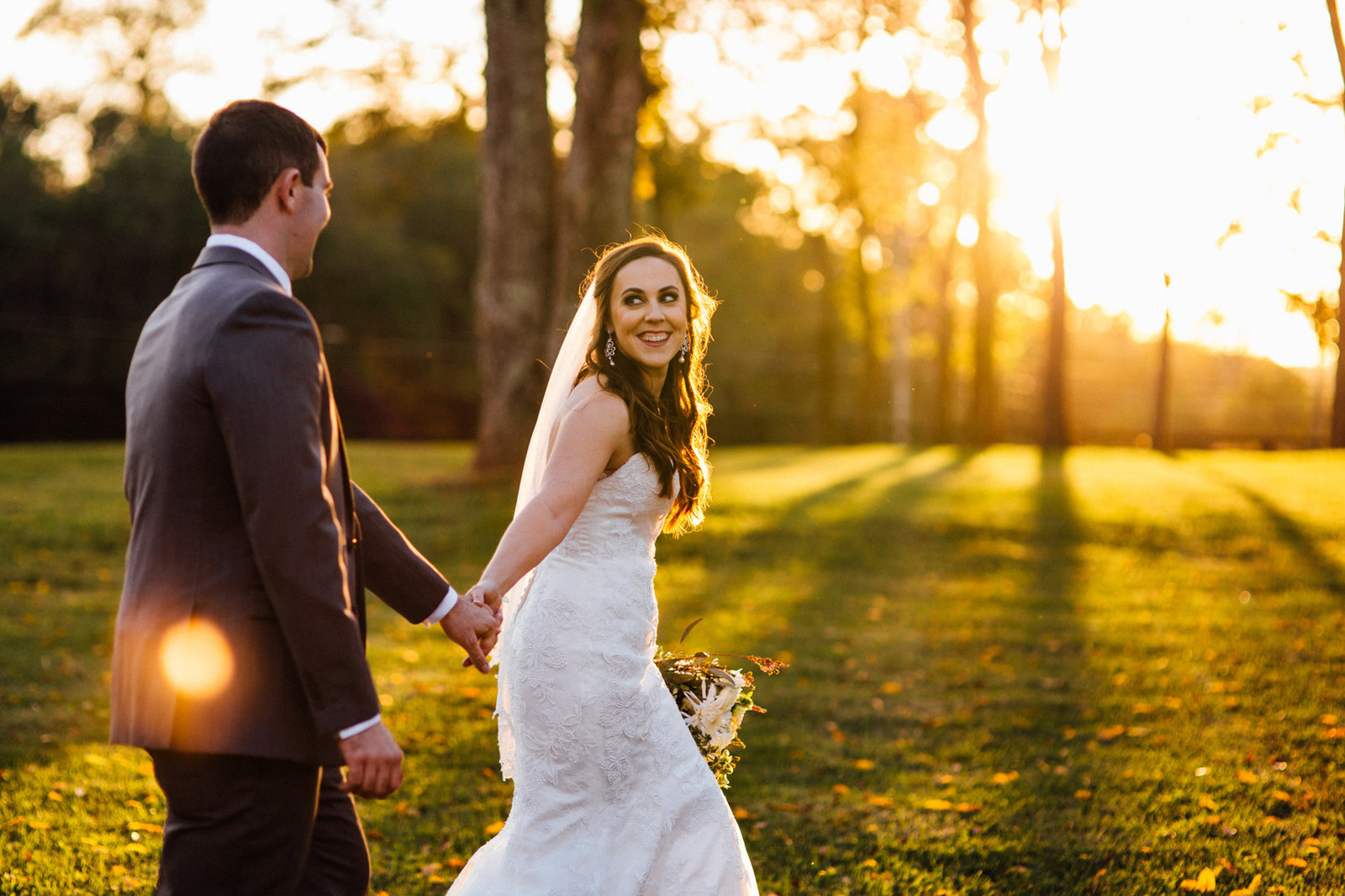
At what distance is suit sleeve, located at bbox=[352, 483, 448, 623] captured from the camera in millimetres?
3092

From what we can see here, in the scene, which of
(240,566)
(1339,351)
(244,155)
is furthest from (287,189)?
(1339,351)

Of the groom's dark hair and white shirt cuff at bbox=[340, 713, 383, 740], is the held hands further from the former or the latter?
the groom's dark hair

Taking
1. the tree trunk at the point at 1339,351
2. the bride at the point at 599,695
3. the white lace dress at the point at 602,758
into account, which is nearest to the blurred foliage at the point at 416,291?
the tree trunk at the point at 1339,351

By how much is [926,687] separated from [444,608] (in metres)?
5.94

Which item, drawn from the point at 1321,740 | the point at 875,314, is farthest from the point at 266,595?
the point at 875,314

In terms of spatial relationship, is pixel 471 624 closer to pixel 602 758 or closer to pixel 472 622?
pixel 472 622

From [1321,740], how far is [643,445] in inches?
213

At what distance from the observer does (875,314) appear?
119ft

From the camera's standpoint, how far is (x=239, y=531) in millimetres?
2404

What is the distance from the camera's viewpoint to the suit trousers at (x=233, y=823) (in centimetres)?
240

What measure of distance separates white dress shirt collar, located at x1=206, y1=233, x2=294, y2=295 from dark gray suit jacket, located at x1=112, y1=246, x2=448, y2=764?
0.07 ft

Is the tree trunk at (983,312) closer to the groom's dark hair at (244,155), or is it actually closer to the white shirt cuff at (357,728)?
the groom's dark hair at (244,155)

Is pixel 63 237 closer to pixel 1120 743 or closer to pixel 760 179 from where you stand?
pixel 760 179

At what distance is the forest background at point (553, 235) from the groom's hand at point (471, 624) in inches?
440
